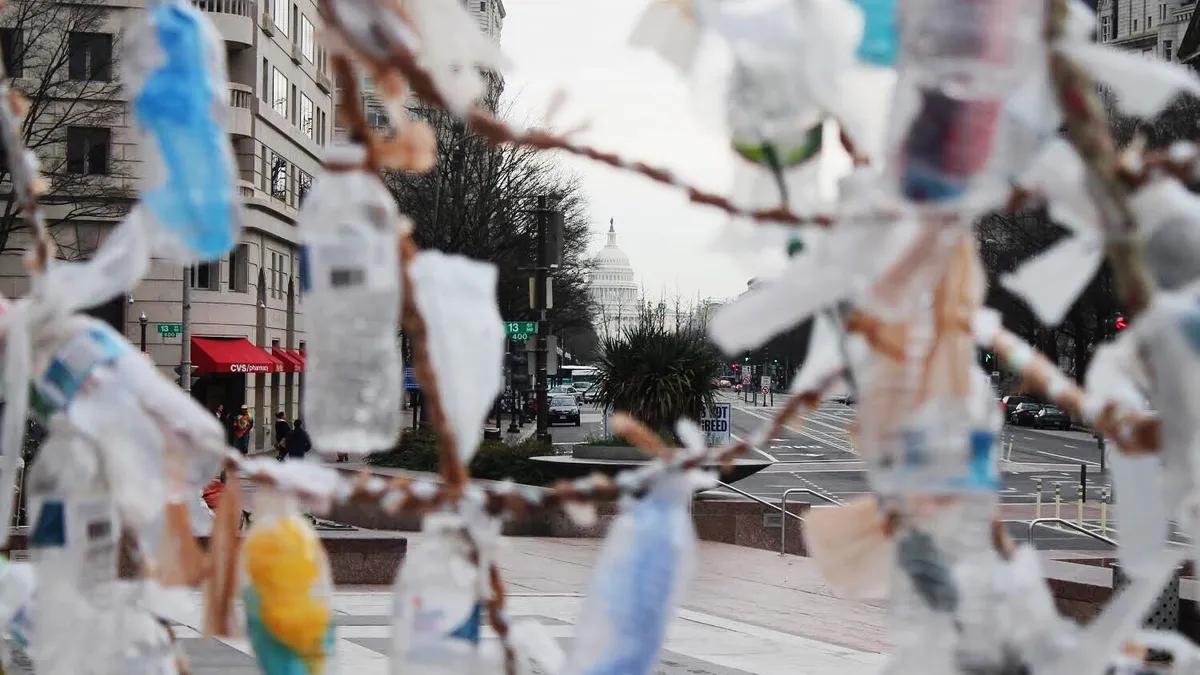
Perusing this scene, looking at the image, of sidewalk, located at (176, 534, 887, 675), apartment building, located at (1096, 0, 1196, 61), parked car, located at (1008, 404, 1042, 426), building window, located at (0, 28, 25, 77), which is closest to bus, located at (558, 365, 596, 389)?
parked car, located at (1008, 404, 1042, 426)

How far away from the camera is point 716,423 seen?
1927cm

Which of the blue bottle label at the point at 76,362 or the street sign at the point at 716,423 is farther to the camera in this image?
the street sign at the point at 716,423

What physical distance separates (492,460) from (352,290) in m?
18.1

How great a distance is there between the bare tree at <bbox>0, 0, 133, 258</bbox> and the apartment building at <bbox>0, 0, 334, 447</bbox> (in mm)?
41

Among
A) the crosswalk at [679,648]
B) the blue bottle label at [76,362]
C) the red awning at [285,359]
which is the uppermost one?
the red awning at [285,359]

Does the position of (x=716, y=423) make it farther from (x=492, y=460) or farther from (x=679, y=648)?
(x=679, y=648)

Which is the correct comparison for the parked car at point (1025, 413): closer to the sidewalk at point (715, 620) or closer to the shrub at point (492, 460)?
the shrub at point (492, 460)

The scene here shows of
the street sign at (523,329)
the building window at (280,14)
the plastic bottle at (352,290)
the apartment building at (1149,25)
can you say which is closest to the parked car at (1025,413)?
the apartment building at (1149,25)

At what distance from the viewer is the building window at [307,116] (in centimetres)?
3578

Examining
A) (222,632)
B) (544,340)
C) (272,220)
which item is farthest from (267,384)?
(222,632)

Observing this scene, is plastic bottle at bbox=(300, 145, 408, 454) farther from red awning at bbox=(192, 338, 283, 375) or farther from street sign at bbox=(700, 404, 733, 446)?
red awning at bbox=(192, 338, 283, 375)

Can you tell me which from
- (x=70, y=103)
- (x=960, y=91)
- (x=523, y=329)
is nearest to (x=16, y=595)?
(x=960, y=91)

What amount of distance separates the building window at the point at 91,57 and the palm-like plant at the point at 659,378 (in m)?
10.7

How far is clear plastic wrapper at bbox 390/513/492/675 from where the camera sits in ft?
3.59
